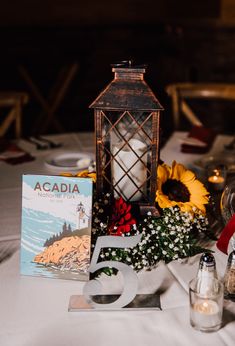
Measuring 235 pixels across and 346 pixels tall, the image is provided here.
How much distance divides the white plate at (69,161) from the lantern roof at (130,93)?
2.16 feet

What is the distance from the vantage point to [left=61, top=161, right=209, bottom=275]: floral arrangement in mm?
1077

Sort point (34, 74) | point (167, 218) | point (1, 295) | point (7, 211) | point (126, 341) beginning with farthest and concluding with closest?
1. point (34, 74)
2. point (7, 211)
3. point (167, 218)
4. point (1, 295)
5. point (126, 341)

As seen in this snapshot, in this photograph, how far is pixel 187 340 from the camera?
0.85m

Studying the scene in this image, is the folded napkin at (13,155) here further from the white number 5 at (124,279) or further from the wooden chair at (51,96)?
the wooden chair at (51,96)

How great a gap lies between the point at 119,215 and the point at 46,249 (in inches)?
7.1

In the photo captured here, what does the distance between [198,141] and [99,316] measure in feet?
3.85

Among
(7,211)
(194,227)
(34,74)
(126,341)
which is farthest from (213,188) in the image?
(34,74)

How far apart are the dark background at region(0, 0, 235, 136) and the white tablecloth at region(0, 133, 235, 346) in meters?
3.49

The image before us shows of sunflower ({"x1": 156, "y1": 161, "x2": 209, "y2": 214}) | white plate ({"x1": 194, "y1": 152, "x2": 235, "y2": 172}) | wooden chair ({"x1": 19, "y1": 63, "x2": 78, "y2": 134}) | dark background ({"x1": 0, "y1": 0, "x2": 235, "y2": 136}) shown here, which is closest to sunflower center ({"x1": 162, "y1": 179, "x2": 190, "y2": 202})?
sunflower ({"x1": 156, "y1": 161, "x2": 209, "y2": 214})

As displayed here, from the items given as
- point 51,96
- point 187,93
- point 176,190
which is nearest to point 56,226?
point 176,190

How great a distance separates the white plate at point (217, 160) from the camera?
5.75ft

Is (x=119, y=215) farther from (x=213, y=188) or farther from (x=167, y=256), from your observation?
(x=213, y=188)

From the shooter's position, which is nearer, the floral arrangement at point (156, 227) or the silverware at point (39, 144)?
the floral arrangement at point (156, 227)

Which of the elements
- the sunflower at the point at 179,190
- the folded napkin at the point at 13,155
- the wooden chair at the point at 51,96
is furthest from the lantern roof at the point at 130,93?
the wooden chair at the point at 51,96
